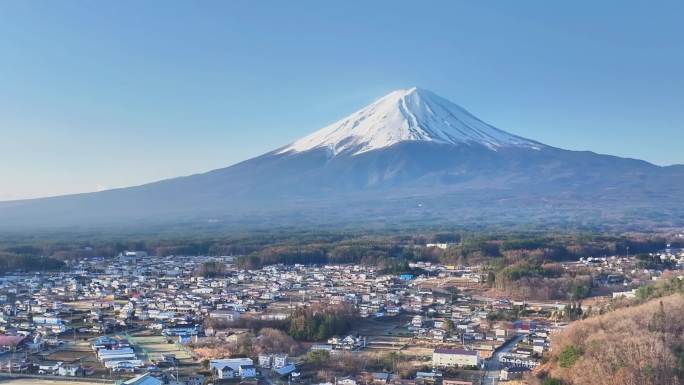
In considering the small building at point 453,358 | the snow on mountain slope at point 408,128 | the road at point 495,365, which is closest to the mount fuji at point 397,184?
the snow on mountain slope at point 408,128

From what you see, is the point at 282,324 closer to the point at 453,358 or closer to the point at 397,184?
the point at 453,358

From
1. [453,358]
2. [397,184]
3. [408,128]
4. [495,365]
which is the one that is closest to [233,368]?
[453,358]

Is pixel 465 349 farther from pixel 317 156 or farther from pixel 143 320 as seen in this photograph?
pixel 317 156

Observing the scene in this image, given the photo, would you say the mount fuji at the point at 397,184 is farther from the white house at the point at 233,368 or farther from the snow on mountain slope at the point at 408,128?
the white house at the point at 233,368

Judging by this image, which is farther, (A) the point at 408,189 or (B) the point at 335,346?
(A) the point at 408,189

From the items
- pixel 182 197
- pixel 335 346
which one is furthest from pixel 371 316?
pixel 182 197

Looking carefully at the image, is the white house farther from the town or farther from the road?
the road
